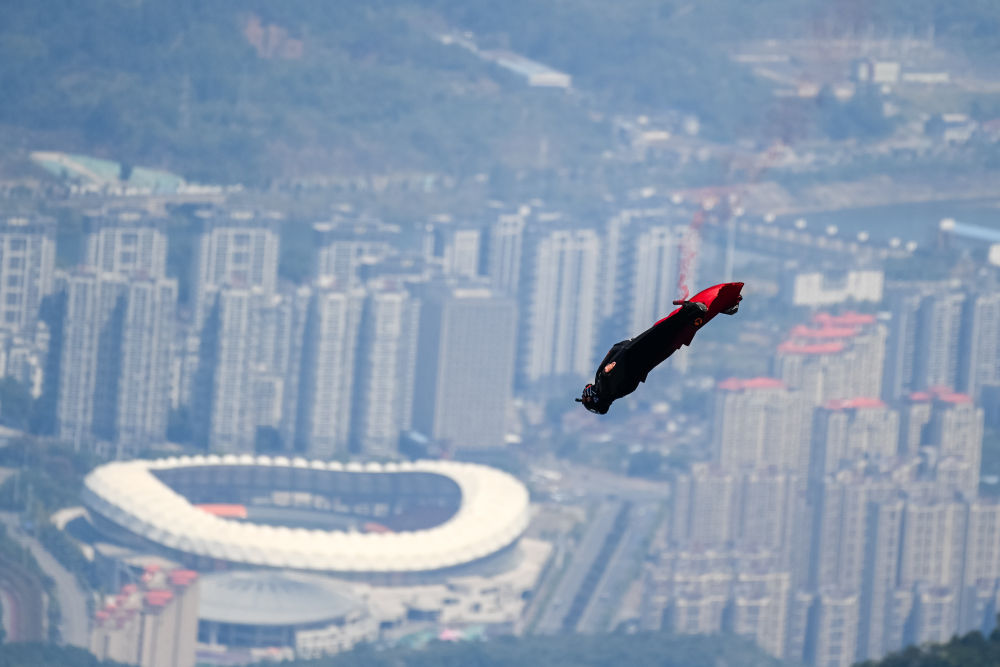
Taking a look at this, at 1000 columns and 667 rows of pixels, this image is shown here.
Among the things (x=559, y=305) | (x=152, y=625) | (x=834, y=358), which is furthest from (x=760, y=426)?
(x=152, y=625)

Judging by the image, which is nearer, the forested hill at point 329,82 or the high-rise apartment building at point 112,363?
the high-rise apartment building at point 112,363

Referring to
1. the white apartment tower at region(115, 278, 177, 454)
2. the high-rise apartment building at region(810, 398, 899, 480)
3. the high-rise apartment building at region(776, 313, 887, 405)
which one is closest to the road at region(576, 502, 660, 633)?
the high-rise apartment building at region(810, 398, 899, 480)

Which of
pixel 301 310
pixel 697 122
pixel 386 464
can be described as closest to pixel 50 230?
pixel 301 310

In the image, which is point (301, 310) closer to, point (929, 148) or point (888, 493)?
point (888, 493)

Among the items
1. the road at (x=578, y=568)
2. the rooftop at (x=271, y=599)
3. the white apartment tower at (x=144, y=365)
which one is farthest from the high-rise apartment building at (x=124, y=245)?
the rooftop at (x=271, y=599)

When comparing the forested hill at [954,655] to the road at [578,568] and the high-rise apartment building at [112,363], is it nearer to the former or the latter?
the road at [578,568]

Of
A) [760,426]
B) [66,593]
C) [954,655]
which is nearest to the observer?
[954,655]

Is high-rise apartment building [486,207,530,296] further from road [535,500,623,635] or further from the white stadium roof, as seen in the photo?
the white stadium roof

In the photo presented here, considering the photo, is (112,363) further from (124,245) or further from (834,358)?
(834,358)
